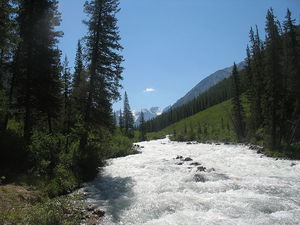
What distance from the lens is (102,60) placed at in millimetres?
18859

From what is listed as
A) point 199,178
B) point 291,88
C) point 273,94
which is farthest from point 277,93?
point 199,178

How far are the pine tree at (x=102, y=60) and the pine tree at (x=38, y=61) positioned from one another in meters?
2.92

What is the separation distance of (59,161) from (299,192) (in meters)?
13.0

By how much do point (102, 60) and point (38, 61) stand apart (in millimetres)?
4951

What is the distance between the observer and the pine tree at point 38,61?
16.8 metres

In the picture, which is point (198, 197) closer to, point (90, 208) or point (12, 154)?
point (90, 208)

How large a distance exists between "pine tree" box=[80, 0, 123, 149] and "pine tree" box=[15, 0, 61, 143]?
9.58ft

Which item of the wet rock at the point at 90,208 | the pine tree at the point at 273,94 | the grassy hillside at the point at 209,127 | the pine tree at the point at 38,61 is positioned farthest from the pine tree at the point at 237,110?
the wet rock at the point at 90,208

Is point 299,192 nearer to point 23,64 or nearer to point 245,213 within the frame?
point 245,213

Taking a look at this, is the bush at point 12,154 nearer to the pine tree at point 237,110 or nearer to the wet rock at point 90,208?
the wet rock at point 90,208

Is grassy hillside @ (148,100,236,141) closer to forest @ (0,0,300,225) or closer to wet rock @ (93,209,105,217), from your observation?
forest @ (0,0,300,225)

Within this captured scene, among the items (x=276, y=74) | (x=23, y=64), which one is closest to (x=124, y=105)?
(x=276, y=74)

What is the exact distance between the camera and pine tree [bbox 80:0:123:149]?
60.4 ft

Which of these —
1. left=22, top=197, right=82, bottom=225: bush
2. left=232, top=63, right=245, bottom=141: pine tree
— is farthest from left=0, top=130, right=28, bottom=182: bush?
left=232, top=63, right=245, bottom=141: pine tree
